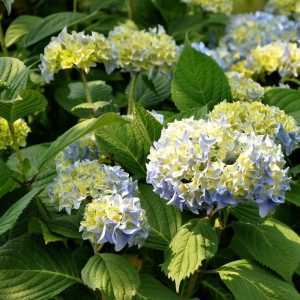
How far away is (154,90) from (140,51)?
10.0 inches

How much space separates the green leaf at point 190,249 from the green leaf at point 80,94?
0.71m

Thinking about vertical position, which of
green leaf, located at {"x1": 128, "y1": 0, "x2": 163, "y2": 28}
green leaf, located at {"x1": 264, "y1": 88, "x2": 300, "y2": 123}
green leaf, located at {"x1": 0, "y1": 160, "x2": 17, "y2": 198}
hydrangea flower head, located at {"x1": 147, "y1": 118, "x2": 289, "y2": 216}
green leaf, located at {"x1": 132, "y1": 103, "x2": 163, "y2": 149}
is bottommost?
green leaf, located at {"x1": 128, "y1": 0, "x2": 163, "y2": 28}

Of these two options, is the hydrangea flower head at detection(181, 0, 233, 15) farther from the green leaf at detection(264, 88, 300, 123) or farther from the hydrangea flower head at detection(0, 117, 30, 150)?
the hydrangea flower head at detection(0, 117, 30, 150)

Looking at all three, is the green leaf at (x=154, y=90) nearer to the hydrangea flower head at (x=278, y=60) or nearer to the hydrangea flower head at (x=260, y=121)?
the hydrangea flower head at (x=278, y=60)

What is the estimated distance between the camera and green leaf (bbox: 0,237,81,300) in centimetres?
158

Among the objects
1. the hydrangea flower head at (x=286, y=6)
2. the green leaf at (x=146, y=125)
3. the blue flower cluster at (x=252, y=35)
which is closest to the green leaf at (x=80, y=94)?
the green leaf at (x=146, y=125)

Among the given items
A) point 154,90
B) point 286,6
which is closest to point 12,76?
point 154,90

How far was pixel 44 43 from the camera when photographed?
8.49 ft

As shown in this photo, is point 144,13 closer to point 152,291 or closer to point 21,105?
point 21,105

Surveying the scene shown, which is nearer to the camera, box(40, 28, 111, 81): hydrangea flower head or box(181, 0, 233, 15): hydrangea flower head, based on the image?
box(40, 28, 111, 81): hydrangea flower head

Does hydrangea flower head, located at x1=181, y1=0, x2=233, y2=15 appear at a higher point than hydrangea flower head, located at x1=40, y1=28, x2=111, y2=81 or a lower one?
lower

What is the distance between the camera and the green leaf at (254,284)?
5.20 ft

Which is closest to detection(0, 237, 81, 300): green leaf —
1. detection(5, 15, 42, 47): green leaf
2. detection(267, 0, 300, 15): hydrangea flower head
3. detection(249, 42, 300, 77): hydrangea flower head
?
detection(249, 42, 300, 77): hydrangea flower head

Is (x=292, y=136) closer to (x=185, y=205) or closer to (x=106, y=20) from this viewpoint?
(x=185, y=205)
